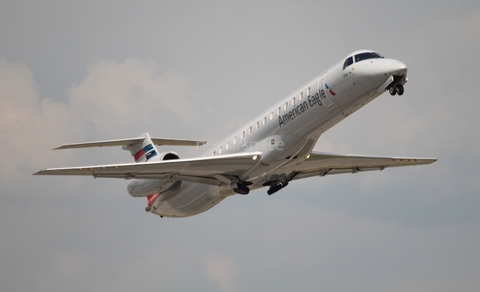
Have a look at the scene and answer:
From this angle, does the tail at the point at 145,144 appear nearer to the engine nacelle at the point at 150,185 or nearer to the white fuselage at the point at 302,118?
the engine nacelle at the point at 150,185

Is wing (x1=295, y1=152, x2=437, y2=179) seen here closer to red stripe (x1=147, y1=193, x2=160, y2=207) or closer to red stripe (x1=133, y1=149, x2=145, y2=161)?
red stripe (x1=147, y1=193, x2=160, y2=207)

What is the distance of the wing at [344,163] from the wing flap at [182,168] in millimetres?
→ 2802

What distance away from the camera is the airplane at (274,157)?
92.3ft

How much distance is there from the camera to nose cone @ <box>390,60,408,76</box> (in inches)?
1061

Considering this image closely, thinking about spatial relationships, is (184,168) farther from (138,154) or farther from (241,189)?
(138,154)

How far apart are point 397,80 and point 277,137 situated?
5382 mm

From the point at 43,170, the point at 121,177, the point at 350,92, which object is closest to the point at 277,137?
the point at 350,92

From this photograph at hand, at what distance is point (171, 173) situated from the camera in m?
32.1

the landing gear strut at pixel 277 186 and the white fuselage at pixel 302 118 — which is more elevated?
the white fuselage at pixel 302 118

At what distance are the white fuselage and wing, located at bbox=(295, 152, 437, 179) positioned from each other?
4.69 feet

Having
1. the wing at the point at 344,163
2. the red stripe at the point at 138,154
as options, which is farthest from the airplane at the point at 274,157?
the red stripe at the point at 138,154

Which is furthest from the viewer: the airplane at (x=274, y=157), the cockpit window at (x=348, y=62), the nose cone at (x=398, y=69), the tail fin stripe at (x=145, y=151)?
the tail fin stripe at (x=145, y=151)

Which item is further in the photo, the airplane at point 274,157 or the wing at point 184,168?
the wing at point 184,168

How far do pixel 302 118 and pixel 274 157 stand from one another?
1978 millimetres
